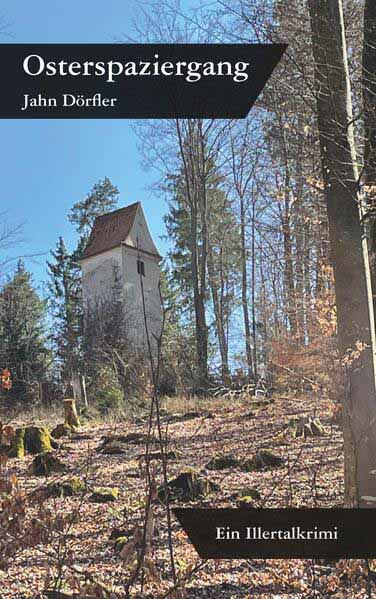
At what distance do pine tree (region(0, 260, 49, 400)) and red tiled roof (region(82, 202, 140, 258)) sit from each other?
165 mm

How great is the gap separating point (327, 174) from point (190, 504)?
3.14ft

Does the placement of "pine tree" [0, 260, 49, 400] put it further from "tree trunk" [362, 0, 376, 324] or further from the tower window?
"tree trunk" [362, 0, 376, 324]

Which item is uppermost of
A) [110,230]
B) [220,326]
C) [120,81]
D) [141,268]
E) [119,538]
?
[120,81]

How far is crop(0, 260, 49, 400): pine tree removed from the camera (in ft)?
4.02

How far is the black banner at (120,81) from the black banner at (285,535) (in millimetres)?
895

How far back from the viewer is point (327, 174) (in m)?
1.35

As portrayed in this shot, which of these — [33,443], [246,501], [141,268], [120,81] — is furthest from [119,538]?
[120,81]

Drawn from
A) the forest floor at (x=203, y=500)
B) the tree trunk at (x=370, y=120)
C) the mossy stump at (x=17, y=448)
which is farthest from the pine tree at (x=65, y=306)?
the tree trunk at (x=370, y=120)

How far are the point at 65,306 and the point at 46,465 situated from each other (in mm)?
632

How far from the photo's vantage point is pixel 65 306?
123 centimetres

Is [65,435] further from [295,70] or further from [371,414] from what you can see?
[295,70]

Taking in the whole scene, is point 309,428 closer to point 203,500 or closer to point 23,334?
point 203,500

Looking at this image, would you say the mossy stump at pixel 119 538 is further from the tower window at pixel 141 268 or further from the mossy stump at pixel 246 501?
the tower window at pixel 141 268

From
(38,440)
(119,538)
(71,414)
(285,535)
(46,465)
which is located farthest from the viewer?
(38,440)
